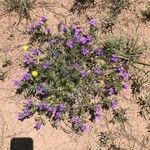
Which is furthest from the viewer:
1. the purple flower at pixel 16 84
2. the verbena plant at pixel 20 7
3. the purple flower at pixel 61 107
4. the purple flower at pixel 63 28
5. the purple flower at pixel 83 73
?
the verbena plant at pixel 20 7

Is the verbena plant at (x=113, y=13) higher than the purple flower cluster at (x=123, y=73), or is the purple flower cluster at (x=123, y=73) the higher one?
the verbena plant at (x=113, y=13)

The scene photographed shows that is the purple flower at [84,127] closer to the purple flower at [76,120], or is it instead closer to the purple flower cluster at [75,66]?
the purple flower at [76,120]

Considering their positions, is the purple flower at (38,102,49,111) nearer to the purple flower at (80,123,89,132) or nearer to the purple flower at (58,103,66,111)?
the purple flower at (58,103,66,111)

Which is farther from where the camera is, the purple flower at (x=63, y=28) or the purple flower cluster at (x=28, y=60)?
the purple flower at (x=63, y=28)

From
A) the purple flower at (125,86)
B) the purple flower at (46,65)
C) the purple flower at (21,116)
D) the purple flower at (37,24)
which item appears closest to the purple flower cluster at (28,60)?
the purple flower at (46,65)

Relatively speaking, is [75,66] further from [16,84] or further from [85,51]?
[16,84]

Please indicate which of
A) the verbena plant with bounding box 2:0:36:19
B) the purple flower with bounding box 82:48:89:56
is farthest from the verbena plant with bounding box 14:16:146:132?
the verbena plant with bounding box 2:0:36:19

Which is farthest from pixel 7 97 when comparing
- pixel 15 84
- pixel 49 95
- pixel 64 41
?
pixel 64 41

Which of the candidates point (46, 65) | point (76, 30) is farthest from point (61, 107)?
point (76, 30)
